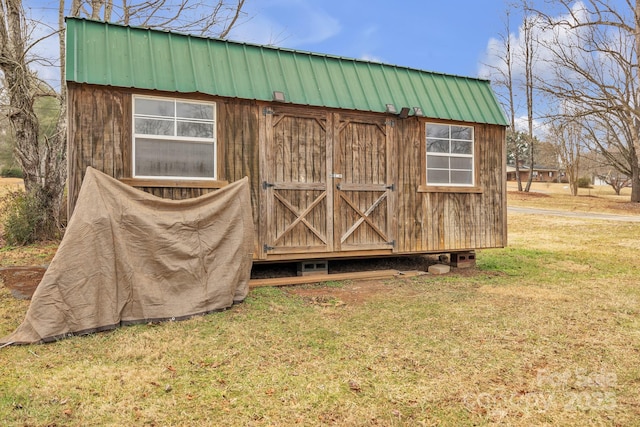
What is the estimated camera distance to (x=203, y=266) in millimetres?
5020

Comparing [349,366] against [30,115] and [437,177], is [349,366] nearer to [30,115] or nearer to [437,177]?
[437,177]

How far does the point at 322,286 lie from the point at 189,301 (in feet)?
7.75

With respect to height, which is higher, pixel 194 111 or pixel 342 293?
pixel 194 111

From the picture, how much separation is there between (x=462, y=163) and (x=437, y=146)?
633 mm

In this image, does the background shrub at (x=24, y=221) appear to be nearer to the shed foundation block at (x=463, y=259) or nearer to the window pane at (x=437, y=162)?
the window pane at (x=437, y=162)

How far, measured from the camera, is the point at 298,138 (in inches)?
259

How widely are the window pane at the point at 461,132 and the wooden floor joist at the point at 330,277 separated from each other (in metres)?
2.61

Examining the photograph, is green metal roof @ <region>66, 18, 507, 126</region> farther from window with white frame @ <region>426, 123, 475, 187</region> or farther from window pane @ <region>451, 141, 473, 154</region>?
window pane @ <region>451, 141, 473, 154</region>

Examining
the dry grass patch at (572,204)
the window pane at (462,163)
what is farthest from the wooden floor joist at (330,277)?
the dry grass patch at (572,204)

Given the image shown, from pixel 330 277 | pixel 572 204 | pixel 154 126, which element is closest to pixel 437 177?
pixel 330 277

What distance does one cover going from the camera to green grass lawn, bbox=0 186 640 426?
108 inches

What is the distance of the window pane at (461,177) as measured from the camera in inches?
306

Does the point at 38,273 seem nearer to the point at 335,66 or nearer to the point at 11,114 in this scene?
the point at 11,114

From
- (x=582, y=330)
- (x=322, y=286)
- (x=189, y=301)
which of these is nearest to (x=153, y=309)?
(x=189, y=301)
